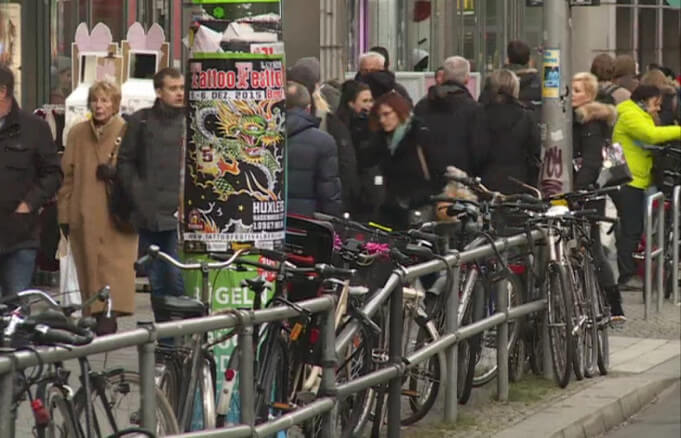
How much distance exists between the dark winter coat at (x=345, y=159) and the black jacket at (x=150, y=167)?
1353 millimetres

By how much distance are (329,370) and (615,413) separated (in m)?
3.05

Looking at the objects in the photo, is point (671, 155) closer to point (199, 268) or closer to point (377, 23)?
point (377, 23)

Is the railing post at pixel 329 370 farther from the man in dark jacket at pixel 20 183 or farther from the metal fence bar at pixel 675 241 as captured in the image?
the metal fence bar at pixel 675 241

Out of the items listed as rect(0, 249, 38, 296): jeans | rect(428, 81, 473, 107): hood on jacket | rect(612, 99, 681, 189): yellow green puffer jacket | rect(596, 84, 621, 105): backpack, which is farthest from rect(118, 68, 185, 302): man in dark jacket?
rect(596, 84, 621, 105): backpack

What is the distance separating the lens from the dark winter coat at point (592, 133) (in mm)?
14336

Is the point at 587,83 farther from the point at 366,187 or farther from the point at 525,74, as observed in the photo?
the point at 366,187

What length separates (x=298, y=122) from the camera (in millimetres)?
10570

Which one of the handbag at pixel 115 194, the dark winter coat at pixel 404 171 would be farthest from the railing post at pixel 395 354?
the dark winter coat at pixel 404 171


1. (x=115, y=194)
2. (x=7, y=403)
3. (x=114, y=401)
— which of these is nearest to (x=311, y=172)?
(x=115, y=194)

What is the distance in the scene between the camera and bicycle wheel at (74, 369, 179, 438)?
580cm

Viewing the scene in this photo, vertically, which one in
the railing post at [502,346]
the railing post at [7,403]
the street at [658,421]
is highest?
the railing post at [7,403]

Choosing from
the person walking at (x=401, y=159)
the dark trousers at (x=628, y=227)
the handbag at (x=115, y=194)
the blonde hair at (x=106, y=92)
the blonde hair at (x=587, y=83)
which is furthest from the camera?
the dark trousers at (x=628, y=227)

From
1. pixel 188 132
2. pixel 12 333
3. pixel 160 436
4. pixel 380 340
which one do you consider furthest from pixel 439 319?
pixel 12 333

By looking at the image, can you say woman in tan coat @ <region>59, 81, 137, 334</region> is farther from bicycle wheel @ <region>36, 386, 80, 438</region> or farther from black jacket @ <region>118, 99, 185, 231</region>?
bicycle wheel @ <region>36, 386, 80, 438</region>
